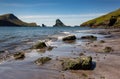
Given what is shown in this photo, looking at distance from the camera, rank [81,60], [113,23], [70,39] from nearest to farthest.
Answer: [81,60] < [70,39] < [113,23]

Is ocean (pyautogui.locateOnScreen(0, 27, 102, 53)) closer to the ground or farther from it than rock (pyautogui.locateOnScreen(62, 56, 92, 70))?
closer to the ground

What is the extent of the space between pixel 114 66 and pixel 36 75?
8220 mm

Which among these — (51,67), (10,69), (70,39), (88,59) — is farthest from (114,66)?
(70,39)

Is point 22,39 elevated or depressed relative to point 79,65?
depressed

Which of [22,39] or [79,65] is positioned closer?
[79,65]

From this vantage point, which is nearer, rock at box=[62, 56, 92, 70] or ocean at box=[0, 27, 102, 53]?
rock at box=[62, 56, 92, 70]

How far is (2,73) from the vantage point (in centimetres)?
1977

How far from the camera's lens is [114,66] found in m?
21.3

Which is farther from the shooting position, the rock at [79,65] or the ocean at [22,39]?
the ocean at [22,39]

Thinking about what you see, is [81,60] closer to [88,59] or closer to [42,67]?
[88,59]

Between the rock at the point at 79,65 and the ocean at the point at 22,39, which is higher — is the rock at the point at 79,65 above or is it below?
above

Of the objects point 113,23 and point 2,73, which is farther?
point 113,23

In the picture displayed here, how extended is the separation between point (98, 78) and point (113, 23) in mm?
152935

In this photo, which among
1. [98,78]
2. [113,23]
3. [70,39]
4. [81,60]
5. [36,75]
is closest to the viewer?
[98,78]
